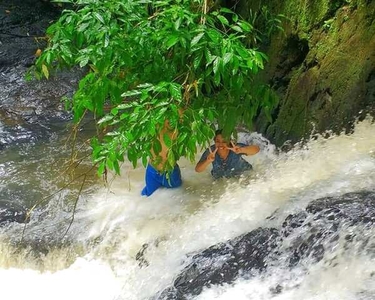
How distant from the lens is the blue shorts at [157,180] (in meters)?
3.73

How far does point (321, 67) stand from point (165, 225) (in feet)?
4.80

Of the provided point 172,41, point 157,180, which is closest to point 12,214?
point 157,180

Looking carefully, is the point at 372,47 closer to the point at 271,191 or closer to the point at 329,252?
the point at 271,191

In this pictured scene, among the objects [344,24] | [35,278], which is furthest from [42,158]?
[344,24]

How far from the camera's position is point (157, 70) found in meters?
2.77

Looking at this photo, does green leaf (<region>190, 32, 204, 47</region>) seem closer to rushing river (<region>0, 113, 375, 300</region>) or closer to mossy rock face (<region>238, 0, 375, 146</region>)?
rushing river (<region>0, 113, 375, 300</region>)

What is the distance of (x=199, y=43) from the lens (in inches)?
98.2

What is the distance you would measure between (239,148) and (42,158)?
1960 millimetres

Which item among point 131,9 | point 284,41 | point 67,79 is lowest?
point 67,79

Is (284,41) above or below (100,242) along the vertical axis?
above

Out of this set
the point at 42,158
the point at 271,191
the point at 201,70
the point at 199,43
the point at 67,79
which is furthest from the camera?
the point at 67,79

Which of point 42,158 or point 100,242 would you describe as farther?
point 42,158

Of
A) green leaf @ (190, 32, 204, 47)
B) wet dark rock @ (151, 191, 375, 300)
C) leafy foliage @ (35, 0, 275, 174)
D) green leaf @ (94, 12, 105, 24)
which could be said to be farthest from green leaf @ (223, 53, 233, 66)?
wet dark rock @ (151, 191, 375, 300)

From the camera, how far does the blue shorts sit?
373 cm
